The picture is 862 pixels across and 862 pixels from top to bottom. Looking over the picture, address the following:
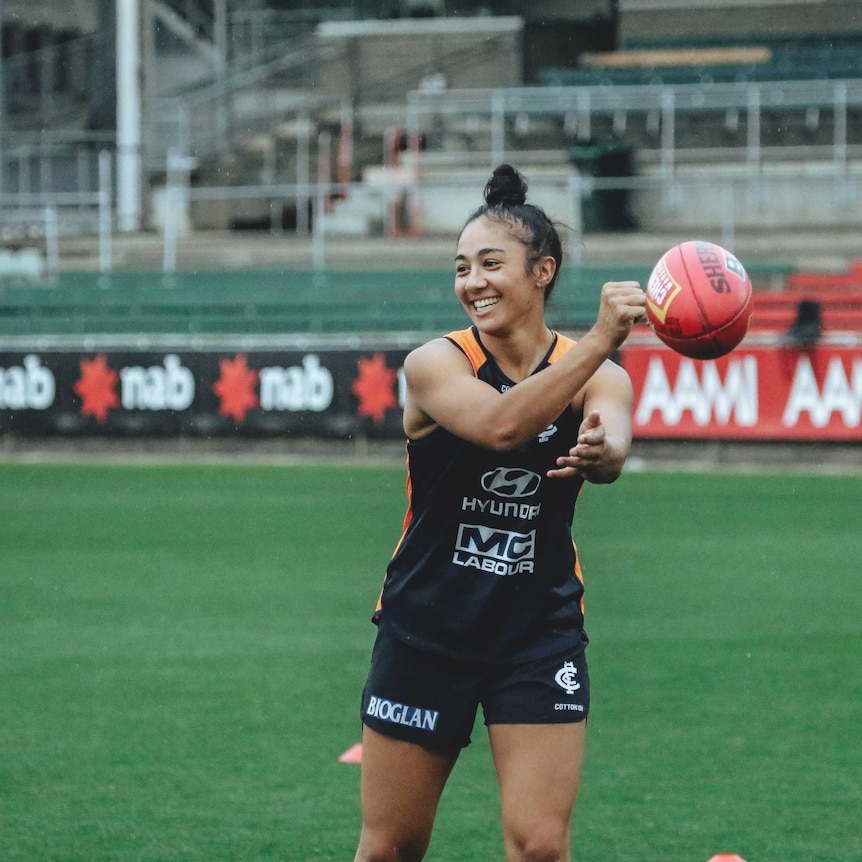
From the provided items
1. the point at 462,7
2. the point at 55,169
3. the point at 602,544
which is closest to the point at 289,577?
the point at 602,544

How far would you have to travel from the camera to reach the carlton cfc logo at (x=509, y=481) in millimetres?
4078

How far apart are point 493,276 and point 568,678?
1.04 m

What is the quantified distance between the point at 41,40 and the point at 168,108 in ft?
23.6

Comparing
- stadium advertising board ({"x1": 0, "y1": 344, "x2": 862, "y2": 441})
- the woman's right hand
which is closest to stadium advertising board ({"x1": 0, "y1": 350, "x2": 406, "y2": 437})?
stadium advertising board ({"x1": 0, "y1": 344, "x2": 862, "y2": 441})

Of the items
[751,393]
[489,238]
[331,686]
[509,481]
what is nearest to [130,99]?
[751,393]

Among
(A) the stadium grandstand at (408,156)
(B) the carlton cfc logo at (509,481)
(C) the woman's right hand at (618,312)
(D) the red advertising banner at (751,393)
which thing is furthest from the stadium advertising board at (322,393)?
(C) the woman's right hand at (618,312)

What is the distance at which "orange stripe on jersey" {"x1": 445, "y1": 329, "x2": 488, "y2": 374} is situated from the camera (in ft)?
13.6

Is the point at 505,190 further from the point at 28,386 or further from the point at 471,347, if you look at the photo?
the point at 28,386

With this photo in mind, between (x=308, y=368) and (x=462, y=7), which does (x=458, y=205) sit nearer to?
(x=308, y=368)

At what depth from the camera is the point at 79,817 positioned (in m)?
5.78

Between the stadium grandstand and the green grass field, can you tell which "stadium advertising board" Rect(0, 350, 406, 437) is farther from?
the green grass field

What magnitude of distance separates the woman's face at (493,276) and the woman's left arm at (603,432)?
0.30 m

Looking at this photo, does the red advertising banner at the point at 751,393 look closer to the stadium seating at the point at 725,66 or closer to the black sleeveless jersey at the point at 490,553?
the stadium seating at the point at 725,66

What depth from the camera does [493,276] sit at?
4070 mm
